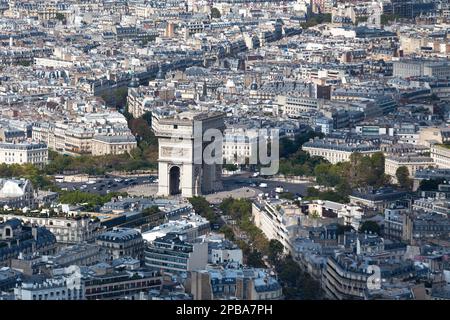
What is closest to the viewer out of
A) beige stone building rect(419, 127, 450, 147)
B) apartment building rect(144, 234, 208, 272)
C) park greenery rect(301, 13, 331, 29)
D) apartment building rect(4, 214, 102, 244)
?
apartment building rect(144, 234, 208, 272)

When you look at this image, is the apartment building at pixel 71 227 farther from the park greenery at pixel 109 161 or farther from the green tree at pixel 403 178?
the park greenery at pixel 109 161

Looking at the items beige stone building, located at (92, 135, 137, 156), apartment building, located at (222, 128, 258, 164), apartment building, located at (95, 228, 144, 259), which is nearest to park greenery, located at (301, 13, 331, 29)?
beige stone building, located at (92, 135, 137, 156)

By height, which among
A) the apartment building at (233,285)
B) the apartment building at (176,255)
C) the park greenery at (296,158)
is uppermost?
the apartment building at (233,285)

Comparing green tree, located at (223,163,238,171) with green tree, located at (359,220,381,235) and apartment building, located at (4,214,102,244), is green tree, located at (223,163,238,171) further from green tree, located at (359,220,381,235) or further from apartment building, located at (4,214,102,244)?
apartment building, located at (4,214,102,244)

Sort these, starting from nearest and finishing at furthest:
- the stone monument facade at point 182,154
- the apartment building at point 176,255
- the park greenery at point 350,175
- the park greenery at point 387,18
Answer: the apartment building at point 176,255, the park greenery at point 350,175, the stone monument facade at point 182,154, the park greenery at point 387,18

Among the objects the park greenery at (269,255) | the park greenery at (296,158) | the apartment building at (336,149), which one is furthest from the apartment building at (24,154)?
the park greenery at (269,255)

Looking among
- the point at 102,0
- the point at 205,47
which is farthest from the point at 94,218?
the point at 102,0

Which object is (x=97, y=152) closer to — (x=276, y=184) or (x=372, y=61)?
(x=276, y=184)

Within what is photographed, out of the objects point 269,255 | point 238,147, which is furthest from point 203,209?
point 238,147
